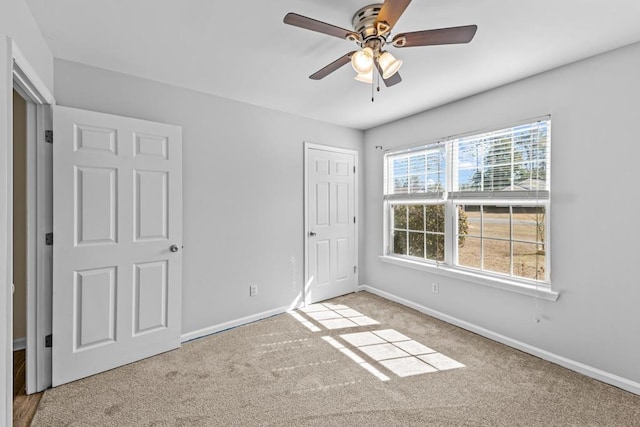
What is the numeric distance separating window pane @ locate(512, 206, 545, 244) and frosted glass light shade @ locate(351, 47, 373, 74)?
2.00 meters

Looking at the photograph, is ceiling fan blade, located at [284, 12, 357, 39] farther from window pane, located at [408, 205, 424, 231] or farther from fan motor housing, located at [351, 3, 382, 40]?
window pane, located at [408, 205, 424, 231]

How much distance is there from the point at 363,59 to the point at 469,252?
2.39 meters

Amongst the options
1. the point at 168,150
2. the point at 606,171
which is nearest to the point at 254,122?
the point at 168,150

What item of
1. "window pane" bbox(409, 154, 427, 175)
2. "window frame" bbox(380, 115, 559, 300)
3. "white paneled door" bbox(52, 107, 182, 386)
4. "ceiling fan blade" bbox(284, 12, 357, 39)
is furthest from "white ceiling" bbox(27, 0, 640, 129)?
"window pane" bbox(409, 154, 427, 175)

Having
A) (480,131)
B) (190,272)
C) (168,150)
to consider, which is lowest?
(190,272)

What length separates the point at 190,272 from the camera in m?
2.85

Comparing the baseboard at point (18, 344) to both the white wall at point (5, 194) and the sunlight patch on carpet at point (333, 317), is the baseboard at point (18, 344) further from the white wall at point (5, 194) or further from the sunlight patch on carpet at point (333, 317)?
the sunlight patch on carpet at point (333, 317)

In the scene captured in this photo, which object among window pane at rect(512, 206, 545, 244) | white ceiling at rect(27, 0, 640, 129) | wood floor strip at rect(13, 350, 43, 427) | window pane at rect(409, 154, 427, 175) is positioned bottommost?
wood floor strip at rect(13, 350, 43, 427)

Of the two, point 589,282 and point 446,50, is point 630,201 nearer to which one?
point 589,282

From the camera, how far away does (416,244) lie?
371cm

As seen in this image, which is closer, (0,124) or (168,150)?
(0,124)

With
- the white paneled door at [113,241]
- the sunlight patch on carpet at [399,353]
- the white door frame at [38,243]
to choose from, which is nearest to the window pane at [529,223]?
the sunlight patch on carpet at [399,353]

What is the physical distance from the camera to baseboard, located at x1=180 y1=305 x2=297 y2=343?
111 inches

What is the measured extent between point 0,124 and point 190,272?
1.81m
